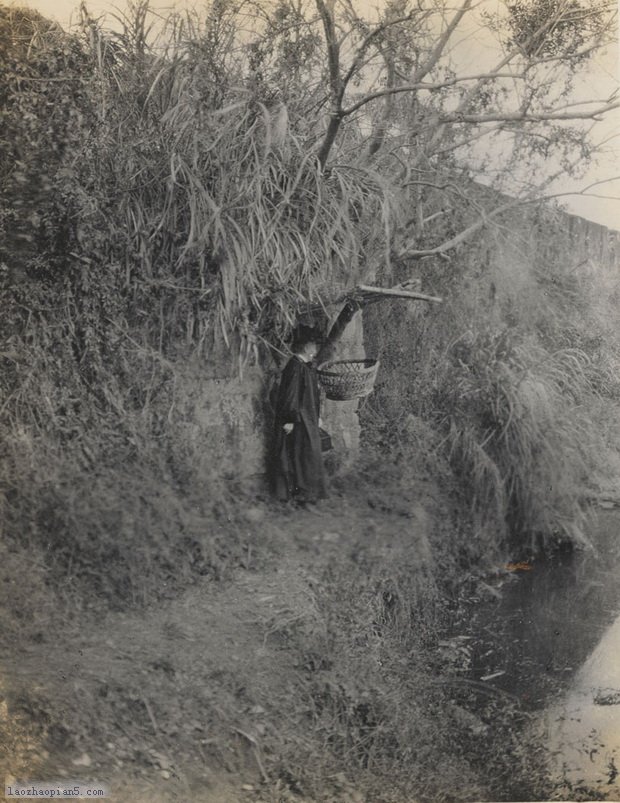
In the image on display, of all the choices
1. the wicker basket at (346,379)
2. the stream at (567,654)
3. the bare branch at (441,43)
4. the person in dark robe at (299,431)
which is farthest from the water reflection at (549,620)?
the bare branch at (441,43)

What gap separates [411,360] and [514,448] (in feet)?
2.89

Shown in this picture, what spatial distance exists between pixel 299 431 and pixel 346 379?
1.32ft

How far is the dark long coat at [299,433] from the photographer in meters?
4.00

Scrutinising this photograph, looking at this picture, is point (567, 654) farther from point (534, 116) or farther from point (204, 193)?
point (204, 193)

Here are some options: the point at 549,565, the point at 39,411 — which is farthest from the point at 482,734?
the point at 39,411

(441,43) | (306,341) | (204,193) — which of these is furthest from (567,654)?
(441,43)

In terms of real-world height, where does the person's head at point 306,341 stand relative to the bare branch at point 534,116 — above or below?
below

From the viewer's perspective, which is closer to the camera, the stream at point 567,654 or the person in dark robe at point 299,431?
the stream at point 567,654

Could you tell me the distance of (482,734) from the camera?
10.5 feet

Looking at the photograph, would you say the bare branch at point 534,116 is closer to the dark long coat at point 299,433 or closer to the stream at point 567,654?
the dark long coat at point 299,433

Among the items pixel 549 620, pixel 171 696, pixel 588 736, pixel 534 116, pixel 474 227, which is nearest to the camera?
pixel 171 696

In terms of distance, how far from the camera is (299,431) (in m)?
4.04

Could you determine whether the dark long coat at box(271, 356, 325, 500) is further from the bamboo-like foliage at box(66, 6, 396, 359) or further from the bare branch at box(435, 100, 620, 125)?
the bare branch at box(435, 100, 620, 125)

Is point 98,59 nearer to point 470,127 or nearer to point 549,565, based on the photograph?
point 470,127
